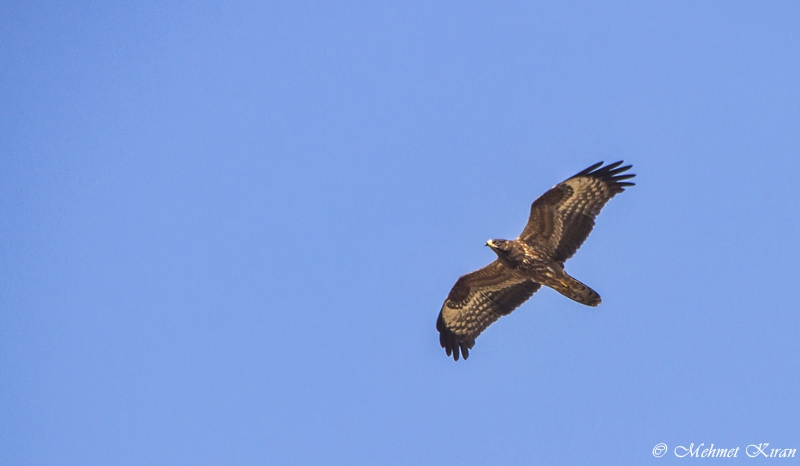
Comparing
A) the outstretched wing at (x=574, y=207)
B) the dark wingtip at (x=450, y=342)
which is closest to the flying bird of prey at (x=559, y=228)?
the outstretched wing at (x=574, y=207)

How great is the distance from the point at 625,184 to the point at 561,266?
1969 millimetres

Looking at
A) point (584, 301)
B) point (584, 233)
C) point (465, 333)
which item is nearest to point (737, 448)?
point (584, 301)

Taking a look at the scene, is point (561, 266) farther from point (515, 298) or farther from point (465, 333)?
point (465, 333)

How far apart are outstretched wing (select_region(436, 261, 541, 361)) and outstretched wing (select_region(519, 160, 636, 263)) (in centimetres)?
115

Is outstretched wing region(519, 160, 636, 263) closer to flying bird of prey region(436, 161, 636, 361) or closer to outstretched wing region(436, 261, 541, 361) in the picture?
flying bird of prey region(436, 161, 636, 361)

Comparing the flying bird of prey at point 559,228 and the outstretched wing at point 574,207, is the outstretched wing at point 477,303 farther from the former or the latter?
the outstretched wing at point 574,207

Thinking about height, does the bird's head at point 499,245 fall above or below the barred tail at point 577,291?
above

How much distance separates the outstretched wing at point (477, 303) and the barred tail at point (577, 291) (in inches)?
44.4

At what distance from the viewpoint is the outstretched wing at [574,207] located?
15180mm

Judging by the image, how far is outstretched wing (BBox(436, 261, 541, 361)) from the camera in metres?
16.0

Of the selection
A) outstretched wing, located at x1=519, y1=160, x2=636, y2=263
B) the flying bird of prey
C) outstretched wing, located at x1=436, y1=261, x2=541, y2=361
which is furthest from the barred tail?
outstretched wing, located at x1=436, y1=261, x2=541, y2=361

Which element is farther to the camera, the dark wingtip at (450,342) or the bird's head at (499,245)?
the dark wingtip at (450,342)

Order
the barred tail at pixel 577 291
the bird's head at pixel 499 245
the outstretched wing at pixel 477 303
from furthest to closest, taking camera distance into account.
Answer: the outstretched wing at pixel 477 303 < the bird's head at pixel 499 245 < the barred tail at pixel 577 291

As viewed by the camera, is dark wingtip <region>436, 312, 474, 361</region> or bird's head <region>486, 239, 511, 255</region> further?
dark wingtip <region>436, 312, 474, 361</region>
